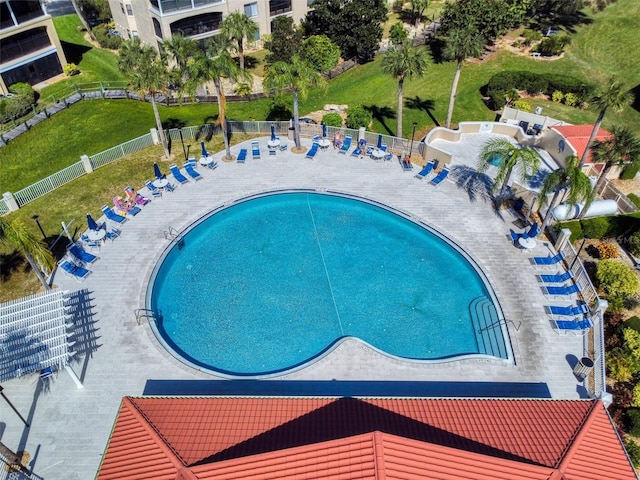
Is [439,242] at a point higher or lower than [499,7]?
lower

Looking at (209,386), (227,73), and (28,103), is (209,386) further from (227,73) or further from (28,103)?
(28,103)

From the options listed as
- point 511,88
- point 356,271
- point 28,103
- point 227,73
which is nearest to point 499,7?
point 511,88

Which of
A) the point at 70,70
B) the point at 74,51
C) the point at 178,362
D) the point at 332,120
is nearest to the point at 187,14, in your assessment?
the point at 70,70

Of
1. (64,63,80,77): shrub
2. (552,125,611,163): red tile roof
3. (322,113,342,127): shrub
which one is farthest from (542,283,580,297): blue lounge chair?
(64,63,80,77): shrub

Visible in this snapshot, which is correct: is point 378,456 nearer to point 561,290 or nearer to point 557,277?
point 561,290

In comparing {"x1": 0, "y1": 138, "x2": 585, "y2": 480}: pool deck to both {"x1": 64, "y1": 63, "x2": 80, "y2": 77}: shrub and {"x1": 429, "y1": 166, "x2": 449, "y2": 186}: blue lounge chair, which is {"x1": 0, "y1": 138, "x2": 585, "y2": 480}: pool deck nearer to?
{"x1": 429, "y1": 166, "x2": 449, "y2": 186}: blue lounge chair

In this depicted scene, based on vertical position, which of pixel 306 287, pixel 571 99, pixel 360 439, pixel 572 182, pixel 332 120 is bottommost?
pixel 306 287
